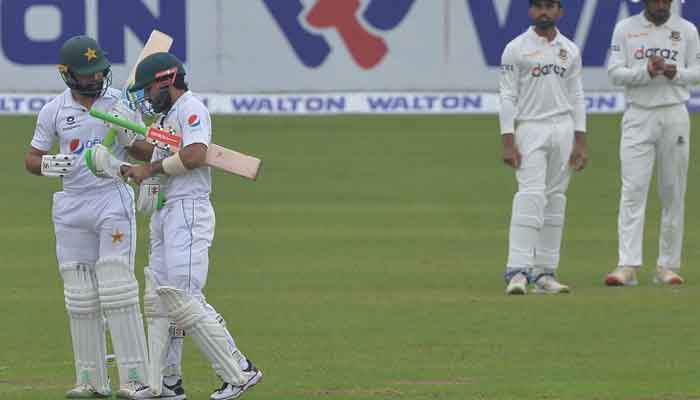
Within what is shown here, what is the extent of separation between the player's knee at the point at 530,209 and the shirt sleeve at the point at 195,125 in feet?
13.7

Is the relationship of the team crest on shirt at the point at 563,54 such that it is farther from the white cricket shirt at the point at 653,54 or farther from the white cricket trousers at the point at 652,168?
the white cricket trousers at the point at 652,168

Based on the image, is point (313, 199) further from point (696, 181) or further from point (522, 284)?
point (522, 284)

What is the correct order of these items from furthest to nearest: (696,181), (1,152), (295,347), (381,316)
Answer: (1,152) → (696,181) → (381,316) → (295,347)

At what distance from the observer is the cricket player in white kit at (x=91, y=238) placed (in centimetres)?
914

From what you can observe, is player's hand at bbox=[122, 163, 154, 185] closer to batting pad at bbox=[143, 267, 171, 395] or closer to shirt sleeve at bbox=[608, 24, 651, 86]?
batting pad at bbox=[143, 267, 171, 395]

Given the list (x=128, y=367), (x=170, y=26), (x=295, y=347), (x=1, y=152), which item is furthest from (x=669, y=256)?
(x=170, y=26)

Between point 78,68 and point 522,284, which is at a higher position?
point 78,68

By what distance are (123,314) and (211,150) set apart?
39.4 inches

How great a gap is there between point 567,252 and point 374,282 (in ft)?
7.74

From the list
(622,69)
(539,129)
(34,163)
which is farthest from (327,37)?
(34,163)

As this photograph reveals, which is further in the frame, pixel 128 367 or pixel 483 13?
pixel 483 13

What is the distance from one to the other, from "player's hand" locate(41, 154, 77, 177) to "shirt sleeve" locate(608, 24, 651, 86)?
5.23 m

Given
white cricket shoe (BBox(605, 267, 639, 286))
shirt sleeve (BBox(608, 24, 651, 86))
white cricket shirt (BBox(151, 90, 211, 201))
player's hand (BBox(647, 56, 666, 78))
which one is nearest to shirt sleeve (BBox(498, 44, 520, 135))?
shirt sleeve (BBox(608, 24, 651, 86))

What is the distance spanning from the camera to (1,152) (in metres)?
21.5
